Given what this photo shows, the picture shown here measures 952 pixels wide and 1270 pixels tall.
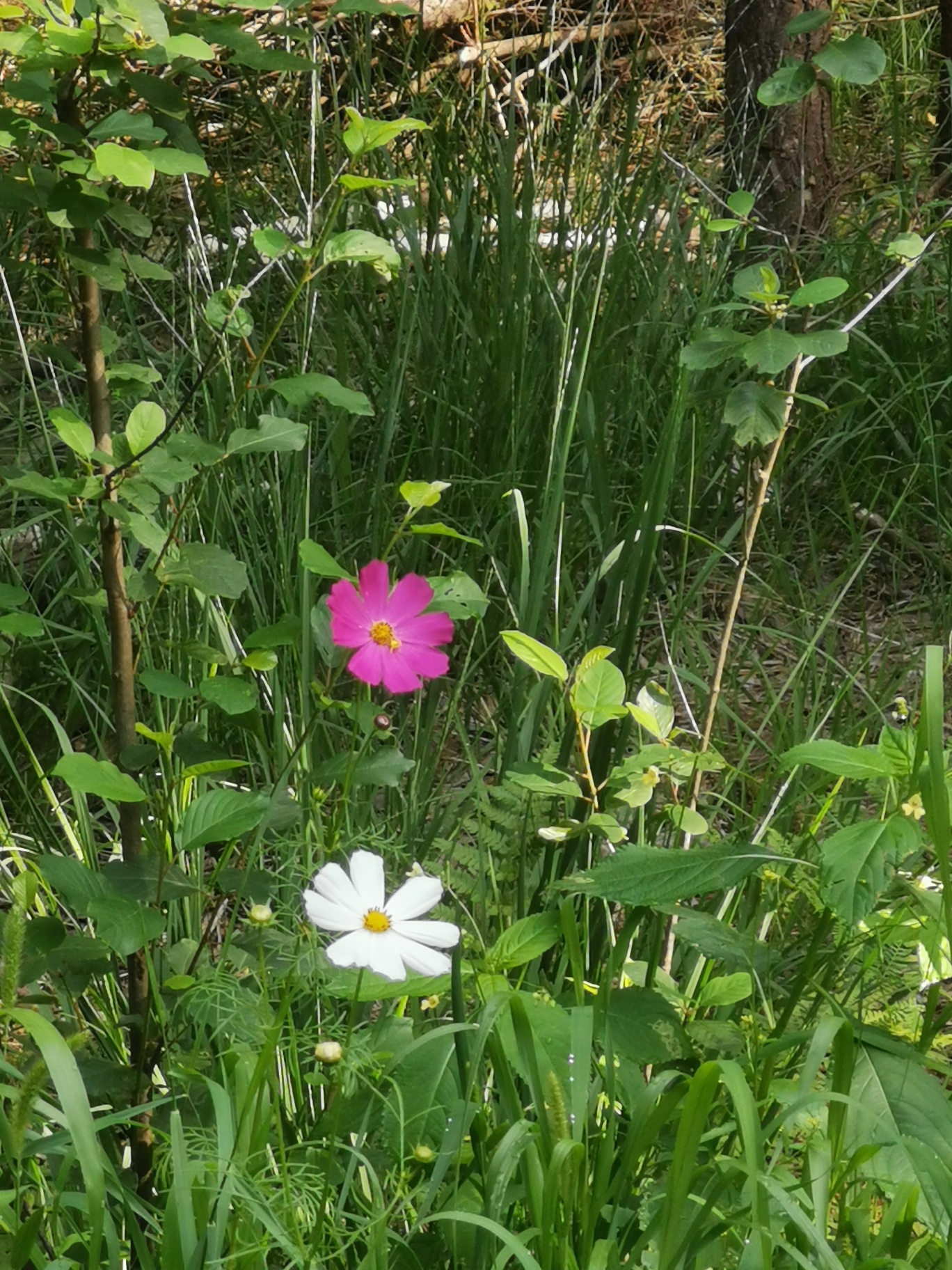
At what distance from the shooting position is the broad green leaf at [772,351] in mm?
1329

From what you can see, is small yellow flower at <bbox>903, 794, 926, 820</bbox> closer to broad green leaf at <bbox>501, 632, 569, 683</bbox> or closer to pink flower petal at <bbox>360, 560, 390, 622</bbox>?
broad green leaf at <bbox>501, 632, 569, 683</bbox>

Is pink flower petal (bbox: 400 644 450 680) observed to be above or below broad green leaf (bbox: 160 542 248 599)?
A: below

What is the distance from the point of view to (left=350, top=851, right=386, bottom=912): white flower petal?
1076 millimetres

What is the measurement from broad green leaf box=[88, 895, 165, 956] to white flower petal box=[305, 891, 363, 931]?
0.18m

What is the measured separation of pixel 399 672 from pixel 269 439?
0.25 metres

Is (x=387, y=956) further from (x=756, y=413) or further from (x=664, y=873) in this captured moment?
(x=756, y=413)

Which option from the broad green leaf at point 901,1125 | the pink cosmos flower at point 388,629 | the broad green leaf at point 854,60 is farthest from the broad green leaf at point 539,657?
the broad green leaf at point 854,60

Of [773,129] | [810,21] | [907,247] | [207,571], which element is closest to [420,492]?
[207,571]

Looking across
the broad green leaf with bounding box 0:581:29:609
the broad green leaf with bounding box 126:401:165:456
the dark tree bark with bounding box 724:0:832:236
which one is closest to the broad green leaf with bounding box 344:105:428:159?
the broad green leaf with bounding box 126:401:165:456

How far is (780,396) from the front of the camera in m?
1.42

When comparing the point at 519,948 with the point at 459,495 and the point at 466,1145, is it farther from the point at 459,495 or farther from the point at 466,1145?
the point at 459,495

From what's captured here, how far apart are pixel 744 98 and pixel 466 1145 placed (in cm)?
286

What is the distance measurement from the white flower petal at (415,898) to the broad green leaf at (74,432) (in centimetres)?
47

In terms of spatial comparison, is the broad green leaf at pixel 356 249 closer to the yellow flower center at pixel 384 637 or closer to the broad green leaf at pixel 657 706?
the yellow flower center at pixel 384 637
